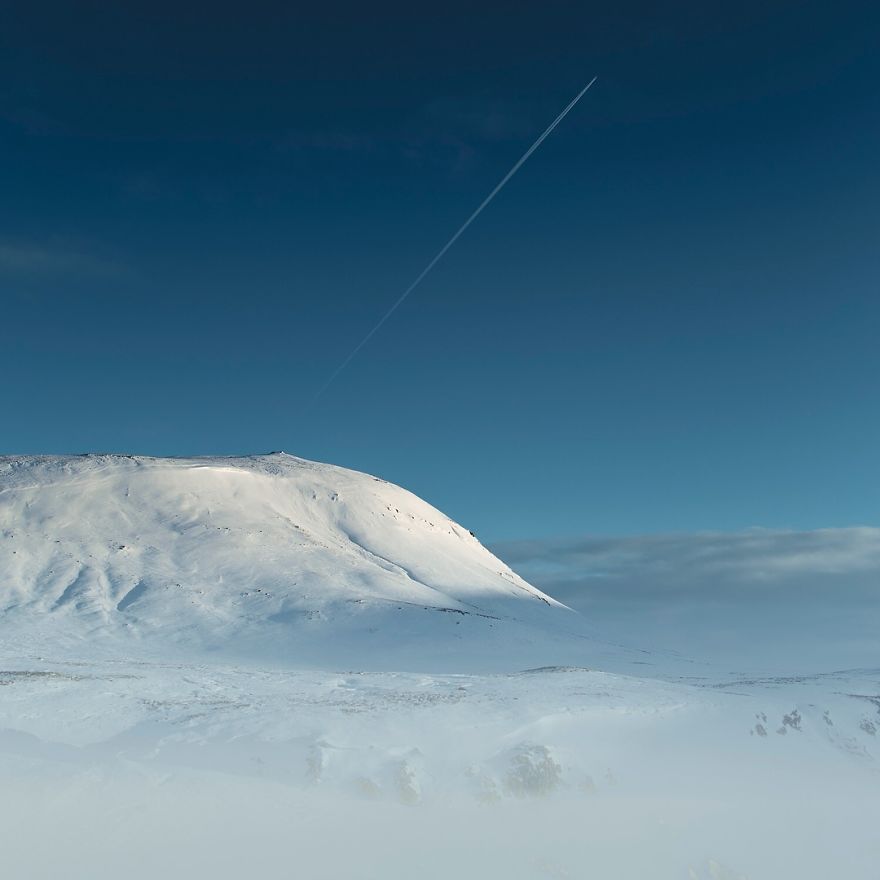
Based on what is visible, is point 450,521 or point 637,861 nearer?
point 637,861

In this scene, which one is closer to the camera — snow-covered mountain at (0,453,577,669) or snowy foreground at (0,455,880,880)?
snowy foreground at (0,455,880,880)

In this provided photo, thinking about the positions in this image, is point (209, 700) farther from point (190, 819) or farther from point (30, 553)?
point (30, 553)

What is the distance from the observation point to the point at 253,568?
6769cm

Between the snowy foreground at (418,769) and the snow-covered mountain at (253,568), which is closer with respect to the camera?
the snowy foreground at (418,769)

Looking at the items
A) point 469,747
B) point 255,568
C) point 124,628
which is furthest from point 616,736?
point 255,568

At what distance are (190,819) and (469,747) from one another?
290 inches

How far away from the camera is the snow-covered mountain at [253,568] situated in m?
53.1

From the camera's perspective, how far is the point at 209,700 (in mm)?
26578

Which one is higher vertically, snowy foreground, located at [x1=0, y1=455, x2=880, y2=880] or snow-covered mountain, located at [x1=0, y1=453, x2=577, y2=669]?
snow-covered mountain, located at [x1=0, y1=453, x2=577, y2=669]

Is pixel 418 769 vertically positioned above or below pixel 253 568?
below

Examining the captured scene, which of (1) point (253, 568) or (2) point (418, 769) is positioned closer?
(2) point (418, 769)

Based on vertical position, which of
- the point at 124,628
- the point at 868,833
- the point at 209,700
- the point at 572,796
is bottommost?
the point at 868,833

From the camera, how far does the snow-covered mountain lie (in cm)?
5309

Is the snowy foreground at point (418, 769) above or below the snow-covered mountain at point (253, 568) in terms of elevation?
below
